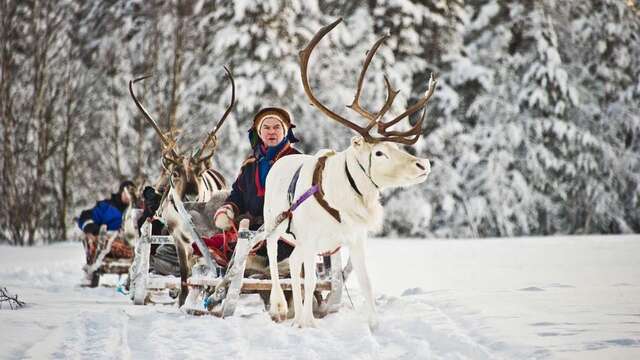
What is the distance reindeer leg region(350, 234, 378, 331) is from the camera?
4.76 meters

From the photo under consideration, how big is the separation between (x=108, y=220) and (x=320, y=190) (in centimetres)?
652

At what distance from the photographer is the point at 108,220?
10586 millimetres

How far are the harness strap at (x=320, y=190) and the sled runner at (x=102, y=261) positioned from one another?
568 cm

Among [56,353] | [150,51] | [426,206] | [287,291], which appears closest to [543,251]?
[426,206]

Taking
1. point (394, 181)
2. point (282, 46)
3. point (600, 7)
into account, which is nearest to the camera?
point (394, 181)

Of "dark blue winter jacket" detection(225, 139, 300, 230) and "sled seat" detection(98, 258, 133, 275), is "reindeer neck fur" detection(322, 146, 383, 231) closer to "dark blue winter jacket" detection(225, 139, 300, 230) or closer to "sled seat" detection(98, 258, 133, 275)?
"dark blue winter jacket" detection(225, 139, 300, 230)

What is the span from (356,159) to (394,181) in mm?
375

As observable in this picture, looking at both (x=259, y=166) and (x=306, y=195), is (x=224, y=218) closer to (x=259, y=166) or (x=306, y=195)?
(x=259, y=166)

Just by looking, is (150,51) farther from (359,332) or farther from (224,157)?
(359,332)

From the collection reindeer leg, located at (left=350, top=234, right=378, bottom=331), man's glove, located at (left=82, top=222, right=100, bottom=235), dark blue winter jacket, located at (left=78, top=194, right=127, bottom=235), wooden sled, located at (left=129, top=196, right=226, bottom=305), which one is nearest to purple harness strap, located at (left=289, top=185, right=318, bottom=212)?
reindeer leg, located at (left=350, top=234, right=378, bottom=331)

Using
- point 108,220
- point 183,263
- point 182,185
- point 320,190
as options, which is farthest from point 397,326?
point 108,220

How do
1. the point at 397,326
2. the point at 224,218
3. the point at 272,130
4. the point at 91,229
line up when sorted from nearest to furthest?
the point at 397,326 < the point at 224,218 < the point at 272,130 < the point at 91,229

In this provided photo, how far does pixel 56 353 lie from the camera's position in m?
4.10

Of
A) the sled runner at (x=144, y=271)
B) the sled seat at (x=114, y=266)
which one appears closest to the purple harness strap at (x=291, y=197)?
the sled runner at (x=144, y=271)
